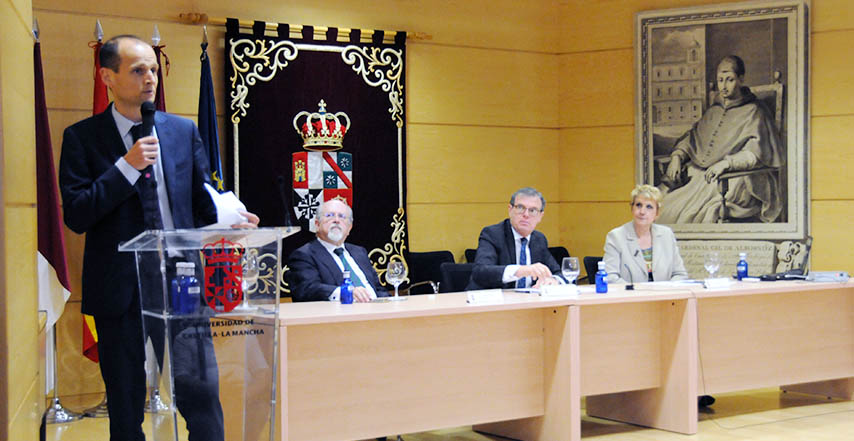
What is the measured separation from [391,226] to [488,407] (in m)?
2.66

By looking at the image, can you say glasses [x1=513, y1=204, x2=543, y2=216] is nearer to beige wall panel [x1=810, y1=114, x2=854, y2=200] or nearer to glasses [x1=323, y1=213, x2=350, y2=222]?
glasses [x1=323, y1=213, x2=350, y2=222]

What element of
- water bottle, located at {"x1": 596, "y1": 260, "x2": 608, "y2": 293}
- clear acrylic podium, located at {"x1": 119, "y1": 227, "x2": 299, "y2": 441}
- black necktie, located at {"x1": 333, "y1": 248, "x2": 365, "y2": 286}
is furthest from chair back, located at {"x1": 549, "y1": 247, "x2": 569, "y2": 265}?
clear acrylic podium, located at {"x1": 119, "y1": 227, "x2": 299, "y2": 441}

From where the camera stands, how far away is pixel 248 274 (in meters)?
2.53

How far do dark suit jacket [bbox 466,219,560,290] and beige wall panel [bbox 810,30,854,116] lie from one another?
296 cm

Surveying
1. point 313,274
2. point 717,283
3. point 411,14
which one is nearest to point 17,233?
point 313,274

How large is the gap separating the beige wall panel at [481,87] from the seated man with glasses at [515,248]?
2.25 m

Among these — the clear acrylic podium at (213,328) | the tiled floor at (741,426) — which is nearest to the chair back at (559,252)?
the tiled floor at (741,426)

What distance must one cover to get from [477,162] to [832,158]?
8.55ft

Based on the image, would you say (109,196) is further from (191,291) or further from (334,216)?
(334,216)

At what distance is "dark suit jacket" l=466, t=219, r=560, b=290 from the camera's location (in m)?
4.69

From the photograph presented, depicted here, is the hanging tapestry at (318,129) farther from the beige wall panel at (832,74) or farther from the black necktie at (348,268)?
the beige wall panel at (832,74)

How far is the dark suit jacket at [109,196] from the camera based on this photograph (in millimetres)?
2553

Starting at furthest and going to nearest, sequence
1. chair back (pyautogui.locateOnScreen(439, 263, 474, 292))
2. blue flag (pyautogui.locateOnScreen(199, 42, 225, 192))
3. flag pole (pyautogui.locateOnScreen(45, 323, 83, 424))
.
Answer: blue flag (pyautogui.locateOnScreen(199, 42, 225, 192)), flag pole (pyautogui.locateOnScreen(45, 323, 83, 424)), chair back (pyautogui.locateOnScreen(439, 263, 474, 292))

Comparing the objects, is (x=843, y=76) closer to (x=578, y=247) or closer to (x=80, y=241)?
(x=578, y=247)
